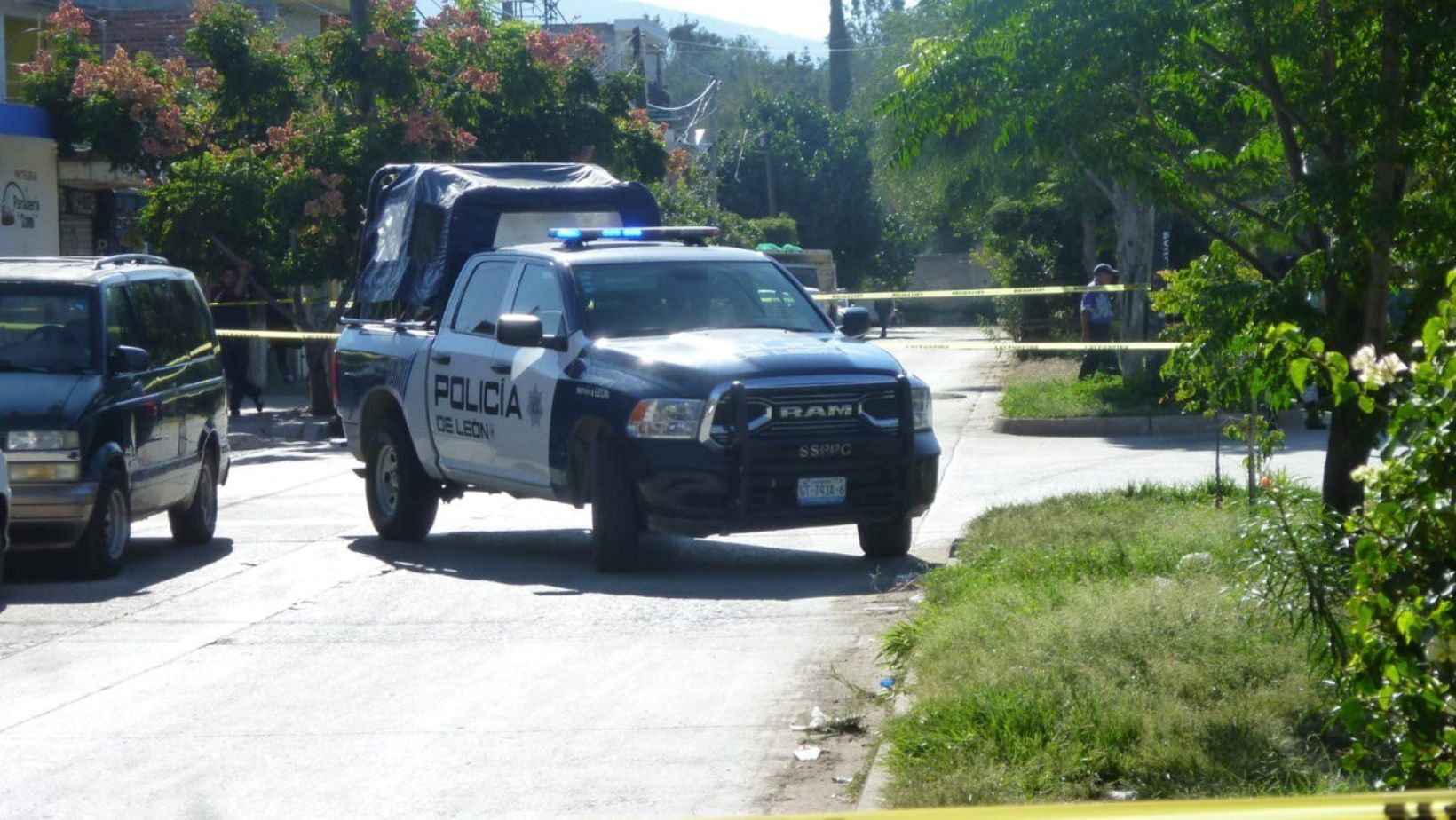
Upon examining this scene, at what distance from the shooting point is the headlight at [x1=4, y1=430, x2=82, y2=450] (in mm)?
11219

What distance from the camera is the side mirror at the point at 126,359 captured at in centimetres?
1188

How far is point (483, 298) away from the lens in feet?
42.2

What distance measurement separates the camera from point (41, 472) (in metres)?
11.2

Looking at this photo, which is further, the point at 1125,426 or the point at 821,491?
the point at 1125,426

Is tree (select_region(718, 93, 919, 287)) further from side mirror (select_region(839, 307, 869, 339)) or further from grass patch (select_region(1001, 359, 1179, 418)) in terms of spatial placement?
side mirror (select_region(839, 307, 869, 339))

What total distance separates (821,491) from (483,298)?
313 centimetres

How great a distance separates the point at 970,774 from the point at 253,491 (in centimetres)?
1215

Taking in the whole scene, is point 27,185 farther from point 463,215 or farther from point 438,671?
point 438,671

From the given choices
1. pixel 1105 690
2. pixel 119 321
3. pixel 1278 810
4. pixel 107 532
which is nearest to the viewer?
pixel 1278 810

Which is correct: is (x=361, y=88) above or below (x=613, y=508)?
above

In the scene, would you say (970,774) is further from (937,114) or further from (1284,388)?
(937,114)

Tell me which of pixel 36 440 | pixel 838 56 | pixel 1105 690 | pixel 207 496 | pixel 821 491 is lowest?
pixel 207 496

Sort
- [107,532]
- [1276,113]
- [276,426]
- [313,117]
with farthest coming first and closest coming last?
1. [313,117]
2. [276,426]
3. [107,532]
4. [1276,113]

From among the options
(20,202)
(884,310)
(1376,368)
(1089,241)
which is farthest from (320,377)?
(884,310)
